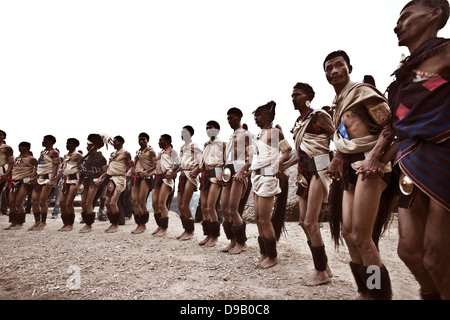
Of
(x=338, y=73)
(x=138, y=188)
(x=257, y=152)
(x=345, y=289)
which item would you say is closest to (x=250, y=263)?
(x=345, y=289)

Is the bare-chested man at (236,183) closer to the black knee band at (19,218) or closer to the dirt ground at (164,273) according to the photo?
the dirt ground at (164,273)

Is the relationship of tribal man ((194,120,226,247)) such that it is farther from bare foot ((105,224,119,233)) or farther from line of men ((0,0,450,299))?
bare foot ((105,224,119,233))

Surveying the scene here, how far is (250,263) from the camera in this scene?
13.3ft

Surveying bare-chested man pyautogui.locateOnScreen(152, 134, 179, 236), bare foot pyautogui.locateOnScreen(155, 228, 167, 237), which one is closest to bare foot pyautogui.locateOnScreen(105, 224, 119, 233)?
bare-chested man pyautogui.locateOnScreen(152, 134, 179, 236)

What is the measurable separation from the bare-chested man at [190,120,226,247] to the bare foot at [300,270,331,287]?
2.62m

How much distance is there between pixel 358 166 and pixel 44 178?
8837 mm

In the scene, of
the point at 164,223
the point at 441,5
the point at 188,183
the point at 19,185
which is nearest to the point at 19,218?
the point at 19,185

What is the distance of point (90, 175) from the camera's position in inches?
303

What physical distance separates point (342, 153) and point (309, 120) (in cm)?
103

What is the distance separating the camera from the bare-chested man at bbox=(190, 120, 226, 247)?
18.3ft

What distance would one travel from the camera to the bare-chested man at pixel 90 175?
760cm

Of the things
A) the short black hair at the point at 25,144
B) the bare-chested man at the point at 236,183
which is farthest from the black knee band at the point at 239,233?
the short black hair at the point at 25,144
